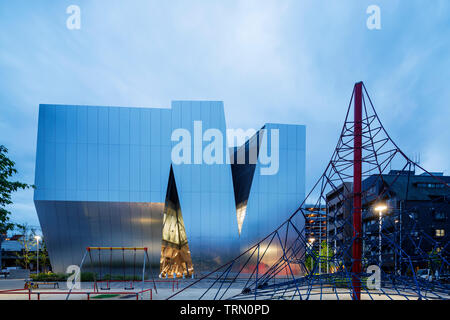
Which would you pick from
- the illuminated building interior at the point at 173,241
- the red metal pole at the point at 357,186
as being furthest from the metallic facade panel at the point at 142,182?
the red metal pole at the point at 357,186

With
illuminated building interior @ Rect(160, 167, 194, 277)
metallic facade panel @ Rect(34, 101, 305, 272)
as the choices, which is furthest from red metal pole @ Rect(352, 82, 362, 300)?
illuminated building interior @ Rect(160, 167, 194, 277)

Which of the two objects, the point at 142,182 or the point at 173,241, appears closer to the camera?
the point at 142,182

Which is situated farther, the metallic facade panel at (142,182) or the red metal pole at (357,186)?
the metallic facade panel at (142,182)

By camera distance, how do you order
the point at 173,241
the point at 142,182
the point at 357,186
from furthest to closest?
the point at 173,241
the point at 142,182
the point at 357,186

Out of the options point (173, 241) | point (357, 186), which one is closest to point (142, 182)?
point (173, 241)

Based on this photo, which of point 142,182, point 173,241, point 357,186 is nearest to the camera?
point 357,186

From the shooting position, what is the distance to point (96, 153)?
25.9 m

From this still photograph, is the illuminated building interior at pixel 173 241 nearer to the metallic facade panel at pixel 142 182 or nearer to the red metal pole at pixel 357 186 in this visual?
the metallic facade panel at pixel 142 182

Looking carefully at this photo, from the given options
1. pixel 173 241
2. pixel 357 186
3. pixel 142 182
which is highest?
pixel 142 182

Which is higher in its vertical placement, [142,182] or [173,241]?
[142,182]

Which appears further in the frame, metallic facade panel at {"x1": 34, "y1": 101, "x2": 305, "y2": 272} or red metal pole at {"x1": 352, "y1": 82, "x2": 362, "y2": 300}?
metallic facade panel at {"x1": 34, "y1": 101, "x2": 305, "y2": 272}

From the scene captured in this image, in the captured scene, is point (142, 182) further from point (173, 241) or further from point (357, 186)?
point (357, 186)

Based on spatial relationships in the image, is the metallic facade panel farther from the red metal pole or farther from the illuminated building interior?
the red metal pole
